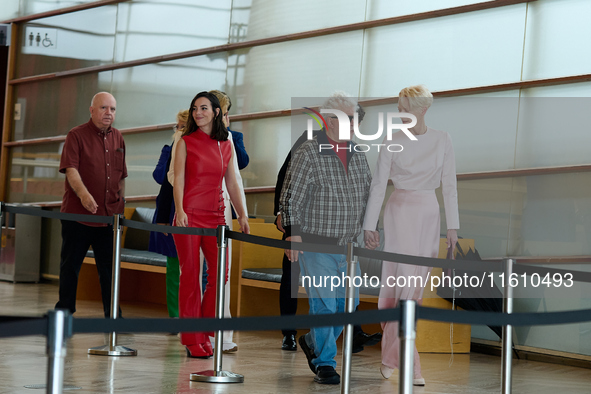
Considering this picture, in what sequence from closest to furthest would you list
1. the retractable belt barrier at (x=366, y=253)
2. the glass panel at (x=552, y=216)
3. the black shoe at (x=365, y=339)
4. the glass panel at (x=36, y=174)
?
the retractable belt barrier at (x=366, y=253), the black shoe at (x=365, y=339), the glass panel at (x=552, y=216), the glass panel at (x=36, y=174)

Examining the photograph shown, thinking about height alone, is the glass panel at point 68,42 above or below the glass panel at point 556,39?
above

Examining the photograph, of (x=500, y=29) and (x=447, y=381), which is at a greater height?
(x=500, y=29)

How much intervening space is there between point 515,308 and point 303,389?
2.09 metres

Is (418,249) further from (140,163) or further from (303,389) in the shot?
(140,163)

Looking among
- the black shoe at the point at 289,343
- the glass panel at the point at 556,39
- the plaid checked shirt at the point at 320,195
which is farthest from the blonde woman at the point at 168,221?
the glass panel at the point at 556,39

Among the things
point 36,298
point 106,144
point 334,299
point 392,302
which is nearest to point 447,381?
point 392,302

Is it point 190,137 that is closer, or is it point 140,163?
point 190,137

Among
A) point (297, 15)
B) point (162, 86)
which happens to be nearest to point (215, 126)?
point (297, 15)

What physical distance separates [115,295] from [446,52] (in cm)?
305

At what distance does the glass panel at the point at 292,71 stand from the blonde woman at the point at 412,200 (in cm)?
268

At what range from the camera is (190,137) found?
420 cm

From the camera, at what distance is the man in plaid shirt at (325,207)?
3.77m

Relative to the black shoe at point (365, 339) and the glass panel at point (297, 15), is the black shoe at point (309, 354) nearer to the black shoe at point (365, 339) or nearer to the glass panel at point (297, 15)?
the black shoe at point (365, 339)

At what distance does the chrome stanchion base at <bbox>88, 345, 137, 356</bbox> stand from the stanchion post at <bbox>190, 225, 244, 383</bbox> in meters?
0.83
